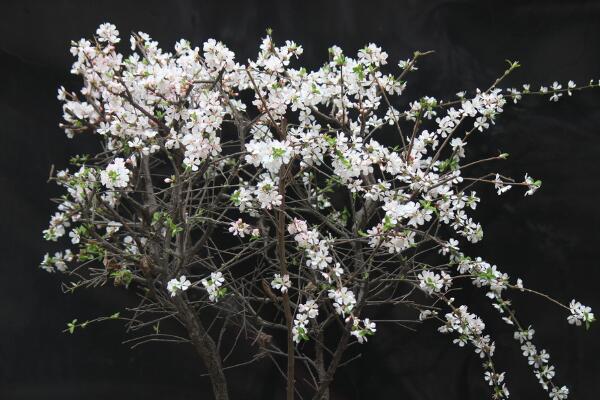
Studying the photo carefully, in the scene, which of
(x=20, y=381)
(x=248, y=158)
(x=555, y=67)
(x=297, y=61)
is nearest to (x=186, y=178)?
(x=248, y=158)

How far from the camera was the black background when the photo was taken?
2711 millimetres

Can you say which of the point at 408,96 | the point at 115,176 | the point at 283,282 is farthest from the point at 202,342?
the point at 408,96

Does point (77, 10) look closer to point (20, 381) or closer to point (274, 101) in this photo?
point (274, 101)

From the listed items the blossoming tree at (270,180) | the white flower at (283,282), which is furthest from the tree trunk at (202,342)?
the white flower at (283,282)

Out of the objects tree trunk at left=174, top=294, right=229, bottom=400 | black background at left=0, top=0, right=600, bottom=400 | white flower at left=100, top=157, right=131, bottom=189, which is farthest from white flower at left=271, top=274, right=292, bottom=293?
black background at left=0, top=0, right=600, bottom=400

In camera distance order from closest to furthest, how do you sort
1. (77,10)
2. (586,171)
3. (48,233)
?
(48,233) < (586,171) < (77,10)

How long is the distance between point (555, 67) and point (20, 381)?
2397mm

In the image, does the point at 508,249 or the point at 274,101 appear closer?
the point at 274,101

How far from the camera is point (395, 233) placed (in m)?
1.97

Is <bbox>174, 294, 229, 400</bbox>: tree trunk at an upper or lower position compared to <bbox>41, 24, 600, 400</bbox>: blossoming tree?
lower

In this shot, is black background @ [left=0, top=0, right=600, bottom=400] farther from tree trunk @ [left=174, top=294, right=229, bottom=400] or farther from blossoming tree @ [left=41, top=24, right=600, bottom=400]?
tree trunk @ [left=174, top=294, right=229, bottom=400]

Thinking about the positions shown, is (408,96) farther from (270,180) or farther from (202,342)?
(202,342)

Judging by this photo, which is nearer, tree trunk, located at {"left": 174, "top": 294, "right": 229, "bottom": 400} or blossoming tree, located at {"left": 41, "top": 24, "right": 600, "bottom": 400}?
blossoming tree, located at {"left": 41, "top": 24, "right": 600, "bottom": 400}

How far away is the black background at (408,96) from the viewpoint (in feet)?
8.89
